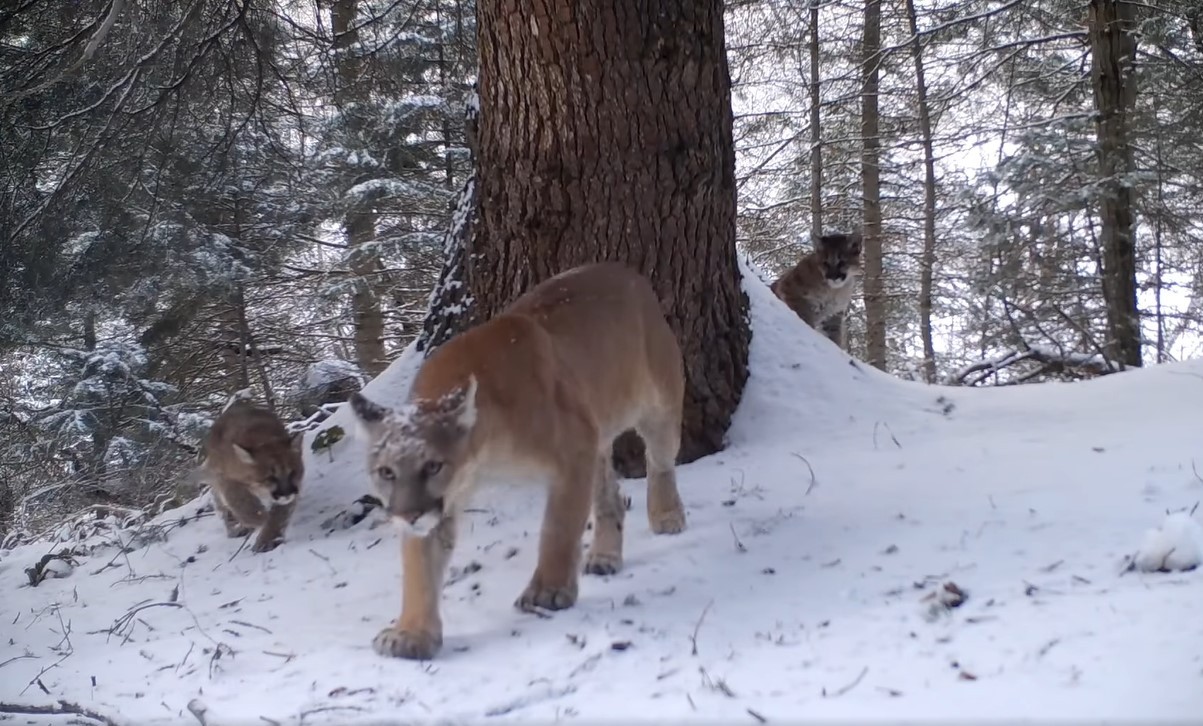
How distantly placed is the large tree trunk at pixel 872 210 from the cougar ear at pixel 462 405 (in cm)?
1697

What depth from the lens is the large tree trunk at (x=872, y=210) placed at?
66.1 ft

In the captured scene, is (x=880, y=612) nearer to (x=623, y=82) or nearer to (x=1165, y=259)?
(x=623, y=82)

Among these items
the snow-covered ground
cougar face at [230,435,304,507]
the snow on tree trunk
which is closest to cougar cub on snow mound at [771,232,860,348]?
the snow-covered ground

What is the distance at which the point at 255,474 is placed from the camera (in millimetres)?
7086

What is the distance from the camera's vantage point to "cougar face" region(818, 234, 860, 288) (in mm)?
12656

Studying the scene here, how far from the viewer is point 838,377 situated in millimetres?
7469

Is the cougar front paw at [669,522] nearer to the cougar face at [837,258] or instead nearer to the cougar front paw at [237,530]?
the cougar front paw at [237,530]

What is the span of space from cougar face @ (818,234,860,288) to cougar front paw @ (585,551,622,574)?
8.39 metres

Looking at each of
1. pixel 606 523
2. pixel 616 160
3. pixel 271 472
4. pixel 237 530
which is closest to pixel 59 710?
pixel 606 523

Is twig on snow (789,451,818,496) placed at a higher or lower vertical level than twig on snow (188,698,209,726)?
higher

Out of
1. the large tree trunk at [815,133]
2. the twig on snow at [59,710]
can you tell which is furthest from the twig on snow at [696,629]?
the large tree trunk at [815,133]

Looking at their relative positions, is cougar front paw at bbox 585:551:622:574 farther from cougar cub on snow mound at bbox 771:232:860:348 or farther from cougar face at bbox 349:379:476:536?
cougar cub on snow mound at bbox 771:232:860:348

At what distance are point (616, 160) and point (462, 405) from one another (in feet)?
8.93

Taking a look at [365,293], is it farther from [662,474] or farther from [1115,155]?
[662,474]
